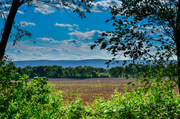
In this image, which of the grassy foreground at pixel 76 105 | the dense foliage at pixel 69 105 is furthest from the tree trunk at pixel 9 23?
the grassy foreground at pixel 76 105

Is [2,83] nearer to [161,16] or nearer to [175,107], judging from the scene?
[175,107]

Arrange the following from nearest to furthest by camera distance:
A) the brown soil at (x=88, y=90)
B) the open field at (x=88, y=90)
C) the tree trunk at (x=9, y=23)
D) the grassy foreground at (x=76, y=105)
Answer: the grassy foreground at (x=76, y=105), the tree trunk at (x=9, y=23), the brown soil at (x=88, y=90), the open field at (x=88, y=90)

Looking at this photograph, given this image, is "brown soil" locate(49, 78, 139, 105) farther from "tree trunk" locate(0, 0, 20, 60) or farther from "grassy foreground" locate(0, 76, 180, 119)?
"tree trunk" locate(0, 0, 20, 60)

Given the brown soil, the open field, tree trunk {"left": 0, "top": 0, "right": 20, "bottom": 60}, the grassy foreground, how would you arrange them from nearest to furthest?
the grassy foreground, tree trunk {"left": 0, "top": 0, "right": 20, "bottom": 60}, the brown soil, the open field

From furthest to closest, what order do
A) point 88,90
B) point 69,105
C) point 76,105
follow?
point 88,90, point 69,105, point 76,105

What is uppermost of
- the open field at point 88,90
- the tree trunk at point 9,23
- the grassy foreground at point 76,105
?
the tree trunk at point 9,23

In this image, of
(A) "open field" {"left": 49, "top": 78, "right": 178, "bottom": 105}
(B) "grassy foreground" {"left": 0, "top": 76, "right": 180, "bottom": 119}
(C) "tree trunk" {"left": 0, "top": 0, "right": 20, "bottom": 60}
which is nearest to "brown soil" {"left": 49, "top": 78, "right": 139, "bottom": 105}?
(A) "open field" {"left": 49, "top": 78, "right": 178, "bottom": 105}

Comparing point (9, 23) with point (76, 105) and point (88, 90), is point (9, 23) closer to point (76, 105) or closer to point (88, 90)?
point (76, 105)

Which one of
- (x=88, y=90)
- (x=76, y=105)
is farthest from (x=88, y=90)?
(x=76, y=105)

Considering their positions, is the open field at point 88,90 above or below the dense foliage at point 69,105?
below

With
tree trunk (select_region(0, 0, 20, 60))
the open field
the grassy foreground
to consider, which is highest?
tree trunk (select_region(0, 0, 20, 60))

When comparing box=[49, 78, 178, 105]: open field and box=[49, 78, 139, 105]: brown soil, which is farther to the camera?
box=[49, 78, 178, 105]: open field

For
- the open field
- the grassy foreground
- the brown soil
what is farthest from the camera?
the open field

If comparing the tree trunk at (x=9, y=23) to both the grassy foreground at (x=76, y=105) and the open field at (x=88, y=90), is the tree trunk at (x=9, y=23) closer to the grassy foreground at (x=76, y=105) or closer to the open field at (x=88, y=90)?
the grassy foreground at (x=76, y=105)
